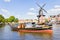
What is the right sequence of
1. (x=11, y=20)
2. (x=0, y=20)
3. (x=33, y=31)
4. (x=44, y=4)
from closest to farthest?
1. (x=33, y=31)
2. (x=44, y=4)
3. (x=0, y=20)
4. (x=11, y=20)

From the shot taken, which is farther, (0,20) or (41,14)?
(0,20)

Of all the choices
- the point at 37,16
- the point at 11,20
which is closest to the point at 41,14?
the point at 37,16

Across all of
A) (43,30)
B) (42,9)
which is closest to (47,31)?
(43,30)

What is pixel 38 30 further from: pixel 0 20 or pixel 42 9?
pixel 0 20

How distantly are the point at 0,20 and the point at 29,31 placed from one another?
Result: 3609 inches

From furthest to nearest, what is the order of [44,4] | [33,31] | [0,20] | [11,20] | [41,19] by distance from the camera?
[11,20]
[0,20]
[44,4]
[41,19]
[33,31]

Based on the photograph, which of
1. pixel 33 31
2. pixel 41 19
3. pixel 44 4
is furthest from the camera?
pixel 44 4

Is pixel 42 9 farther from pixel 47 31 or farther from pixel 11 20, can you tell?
pixel 11 20

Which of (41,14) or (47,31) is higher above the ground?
(41,14)

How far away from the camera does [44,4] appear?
104000 mm

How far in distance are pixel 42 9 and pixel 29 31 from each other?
156 ft

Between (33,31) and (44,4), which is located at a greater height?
(44,4)

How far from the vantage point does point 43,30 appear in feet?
180

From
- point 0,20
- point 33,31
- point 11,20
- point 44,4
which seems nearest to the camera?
point 33,31
